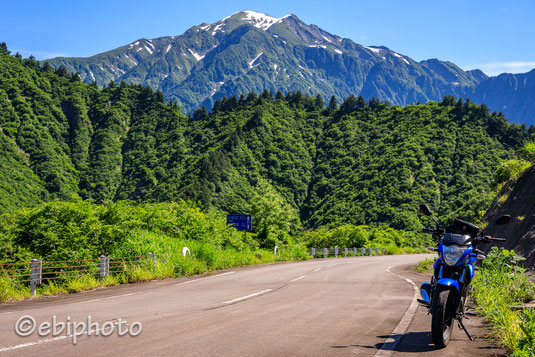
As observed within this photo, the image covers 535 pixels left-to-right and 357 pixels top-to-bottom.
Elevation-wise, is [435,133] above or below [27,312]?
above

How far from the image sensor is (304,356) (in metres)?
4.92

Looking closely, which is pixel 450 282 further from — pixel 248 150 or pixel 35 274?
pixel 248 150

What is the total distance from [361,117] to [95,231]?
134953mm

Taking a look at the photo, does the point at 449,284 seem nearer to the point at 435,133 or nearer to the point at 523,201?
the point at 523,201

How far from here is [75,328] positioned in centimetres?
650

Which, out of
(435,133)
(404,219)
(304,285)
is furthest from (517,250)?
(435,133)

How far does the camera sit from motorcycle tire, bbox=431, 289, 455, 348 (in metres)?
5.10

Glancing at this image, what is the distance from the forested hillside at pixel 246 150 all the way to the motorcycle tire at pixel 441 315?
80707 mm

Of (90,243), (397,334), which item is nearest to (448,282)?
(397,334)

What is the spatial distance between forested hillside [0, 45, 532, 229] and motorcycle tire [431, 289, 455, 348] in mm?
80707

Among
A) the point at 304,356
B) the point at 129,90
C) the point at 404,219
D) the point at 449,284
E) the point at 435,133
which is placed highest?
the point at 129,90

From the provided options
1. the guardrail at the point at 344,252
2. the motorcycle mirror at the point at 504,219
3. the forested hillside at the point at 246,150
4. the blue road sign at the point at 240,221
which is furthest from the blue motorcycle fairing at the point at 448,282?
the forested hillside at the point at 246,150

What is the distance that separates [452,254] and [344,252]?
142ft

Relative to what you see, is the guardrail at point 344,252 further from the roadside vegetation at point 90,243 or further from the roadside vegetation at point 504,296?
the roadside vegetation at point 504,296
